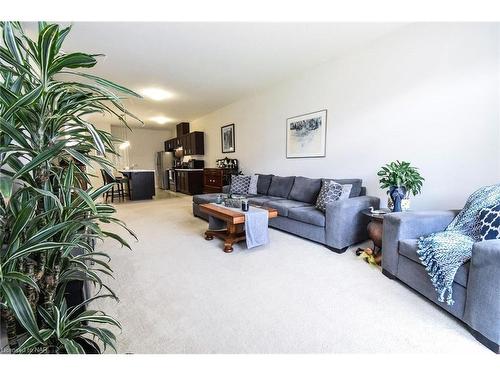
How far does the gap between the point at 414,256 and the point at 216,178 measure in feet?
17.3

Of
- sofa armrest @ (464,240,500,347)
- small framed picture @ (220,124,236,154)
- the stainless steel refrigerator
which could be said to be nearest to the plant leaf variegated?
sofa armrest @ (464,240,500,347)

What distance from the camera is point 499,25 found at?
7.17ft

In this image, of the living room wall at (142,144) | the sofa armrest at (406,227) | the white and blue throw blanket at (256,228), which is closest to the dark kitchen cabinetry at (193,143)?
the living room wall at (142,144)

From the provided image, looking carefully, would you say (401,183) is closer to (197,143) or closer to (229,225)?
(229,225)

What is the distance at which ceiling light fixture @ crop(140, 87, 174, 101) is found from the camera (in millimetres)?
5013

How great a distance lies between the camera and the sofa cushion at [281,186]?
430 centimetres

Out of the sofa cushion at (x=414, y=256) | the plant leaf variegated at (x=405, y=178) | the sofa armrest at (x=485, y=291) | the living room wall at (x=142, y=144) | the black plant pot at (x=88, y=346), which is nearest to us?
the black plant pot at (x=88, y=346)

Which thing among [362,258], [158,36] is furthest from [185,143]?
[362,258]

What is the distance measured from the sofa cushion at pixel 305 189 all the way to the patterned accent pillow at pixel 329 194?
458 millimetres

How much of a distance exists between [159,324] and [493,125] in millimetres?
3354

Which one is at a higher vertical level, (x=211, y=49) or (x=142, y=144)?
(x=211, y=49)

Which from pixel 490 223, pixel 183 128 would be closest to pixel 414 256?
pixel 490 223

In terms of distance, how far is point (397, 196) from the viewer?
2.50 meters

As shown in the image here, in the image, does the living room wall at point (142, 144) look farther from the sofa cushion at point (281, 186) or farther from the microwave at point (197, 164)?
the sofa cushion at point (281, 186)
